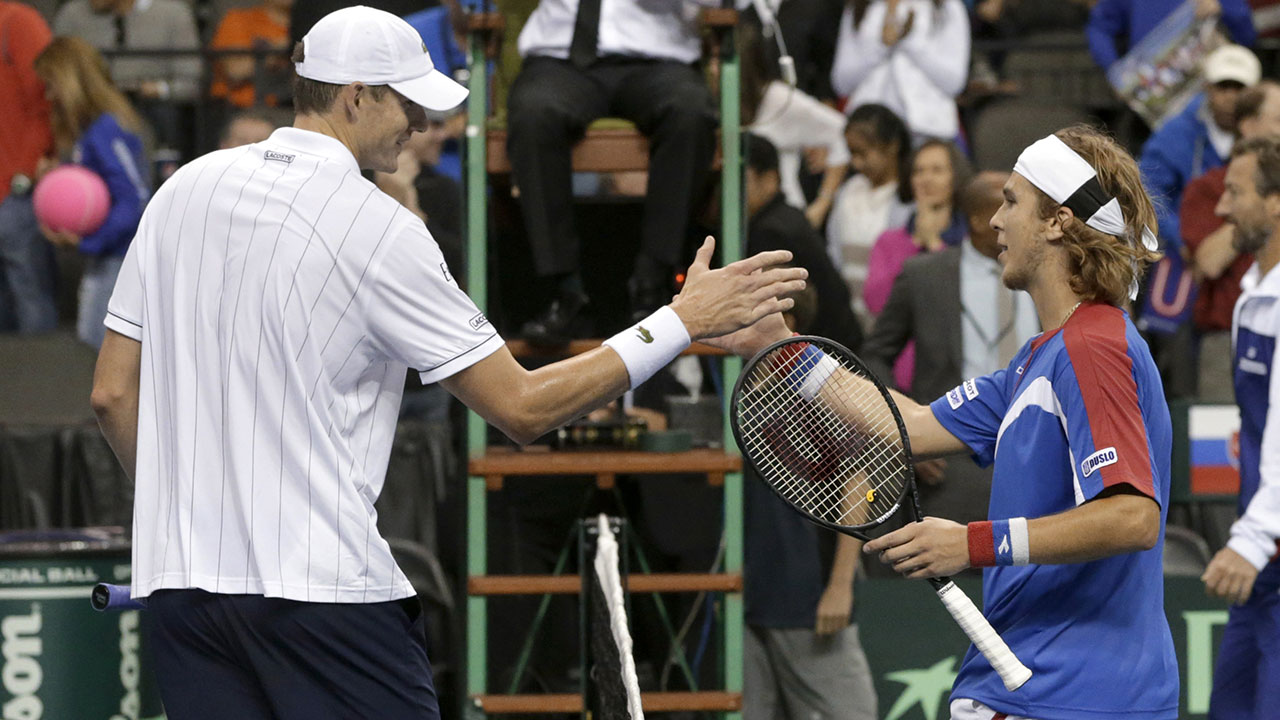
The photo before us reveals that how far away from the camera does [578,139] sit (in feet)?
18.8

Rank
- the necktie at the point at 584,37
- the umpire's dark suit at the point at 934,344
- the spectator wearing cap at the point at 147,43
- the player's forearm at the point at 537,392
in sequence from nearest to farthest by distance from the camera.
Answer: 1. the player's forearm at the point at 537,392
2. the necktie at the point at 584,37
3. the umpire's dark suit at the point at 934,344
4. the spectator wearing cap at the point at 147,43

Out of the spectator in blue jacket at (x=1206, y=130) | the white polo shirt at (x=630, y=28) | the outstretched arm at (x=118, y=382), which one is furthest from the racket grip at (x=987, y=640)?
the spectator in blue jacket at (x=1206, y=130)

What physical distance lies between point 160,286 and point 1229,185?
3.63 m

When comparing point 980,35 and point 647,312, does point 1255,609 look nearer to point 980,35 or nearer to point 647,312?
point 647,312

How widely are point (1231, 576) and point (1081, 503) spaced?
6.34 ft

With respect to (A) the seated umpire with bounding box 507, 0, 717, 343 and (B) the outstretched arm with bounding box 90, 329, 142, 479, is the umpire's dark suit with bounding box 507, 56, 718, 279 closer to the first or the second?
(A) the seated umpire with bounding box 507, 0, 717, 343

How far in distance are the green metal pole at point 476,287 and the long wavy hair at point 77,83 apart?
271 centimetres

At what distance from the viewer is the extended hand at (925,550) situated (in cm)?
293

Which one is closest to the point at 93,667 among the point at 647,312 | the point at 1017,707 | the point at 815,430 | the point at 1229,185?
the point at 647,312

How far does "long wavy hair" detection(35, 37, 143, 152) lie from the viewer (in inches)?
301

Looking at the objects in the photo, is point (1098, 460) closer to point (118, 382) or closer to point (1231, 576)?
point (118, 382)

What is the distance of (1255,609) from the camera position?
15.9 ft

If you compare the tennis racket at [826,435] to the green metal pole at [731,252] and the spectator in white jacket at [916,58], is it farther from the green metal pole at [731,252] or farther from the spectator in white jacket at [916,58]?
the spectator in white jacket at [916,58]

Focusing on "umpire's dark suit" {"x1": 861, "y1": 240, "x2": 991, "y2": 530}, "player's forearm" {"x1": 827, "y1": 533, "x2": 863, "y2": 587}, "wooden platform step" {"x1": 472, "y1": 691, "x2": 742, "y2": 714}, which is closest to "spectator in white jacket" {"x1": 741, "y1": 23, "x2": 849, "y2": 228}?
"umpire's dark suit" {"x1": 861, "y1": 240, "x2": 991, "y2": 530}
